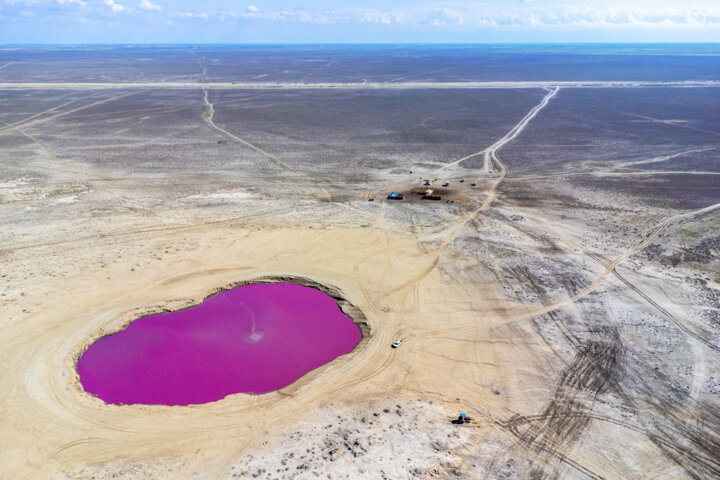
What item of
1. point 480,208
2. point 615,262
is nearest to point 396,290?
point 615,262

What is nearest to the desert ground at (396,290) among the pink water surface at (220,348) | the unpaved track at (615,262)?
the unpaved track at (615,262)

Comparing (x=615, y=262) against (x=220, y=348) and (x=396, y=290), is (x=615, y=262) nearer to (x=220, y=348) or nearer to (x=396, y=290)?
(x=396, y=290)

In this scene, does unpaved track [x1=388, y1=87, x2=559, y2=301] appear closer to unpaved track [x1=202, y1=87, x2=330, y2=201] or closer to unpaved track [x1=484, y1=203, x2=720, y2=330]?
unpaved track [x1=484, y1=203, x2=720, y2=330]

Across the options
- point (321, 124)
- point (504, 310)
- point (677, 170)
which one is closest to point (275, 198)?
point (504, 310)

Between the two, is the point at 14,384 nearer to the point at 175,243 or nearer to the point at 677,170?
the point at 175,243

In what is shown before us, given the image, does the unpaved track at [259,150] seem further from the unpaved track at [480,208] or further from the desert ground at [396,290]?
the unpaved track at [480,208]
